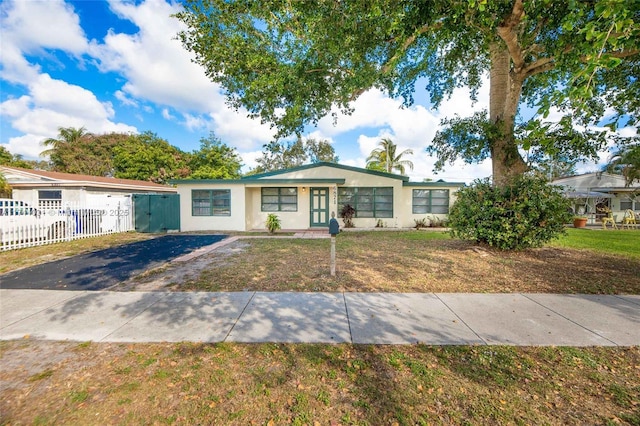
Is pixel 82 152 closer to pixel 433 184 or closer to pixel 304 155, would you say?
pixel 304 155

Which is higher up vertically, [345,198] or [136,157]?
[136,157]

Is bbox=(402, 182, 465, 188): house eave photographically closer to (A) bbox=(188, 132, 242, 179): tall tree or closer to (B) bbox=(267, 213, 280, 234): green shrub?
(B) bbox=(267, 213, 280, 234): green shrub

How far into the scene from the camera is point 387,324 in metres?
3.52

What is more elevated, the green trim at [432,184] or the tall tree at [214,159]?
the tall tree at [214,159]

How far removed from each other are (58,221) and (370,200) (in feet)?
46.0

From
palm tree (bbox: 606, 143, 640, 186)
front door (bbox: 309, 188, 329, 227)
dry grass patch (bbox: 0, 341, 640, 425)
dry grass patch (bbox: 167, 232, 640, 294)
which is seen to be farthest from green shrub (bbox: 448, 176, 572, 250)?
palm tree (bbox: 606, 143, 640, 186)

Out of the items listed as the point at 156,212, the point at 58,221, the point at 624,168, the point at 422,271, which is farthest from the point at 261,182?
the point at 624,168

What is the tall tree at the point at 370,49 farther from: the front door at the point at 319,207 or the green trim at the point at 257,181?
the front door at the point at 319,207

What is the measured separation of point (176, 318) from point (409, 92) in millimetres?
11678

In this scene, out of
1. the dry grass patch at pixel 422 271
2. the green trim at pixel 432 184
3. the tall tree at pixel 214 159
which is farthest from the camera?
the tall tree at pixel 214 159

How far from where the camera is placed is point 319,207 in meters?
15.3

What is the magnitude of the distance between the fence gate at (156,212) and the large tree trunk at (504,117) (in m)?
14.5

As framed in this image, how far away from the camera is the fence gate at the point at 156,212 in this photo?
13923 mm

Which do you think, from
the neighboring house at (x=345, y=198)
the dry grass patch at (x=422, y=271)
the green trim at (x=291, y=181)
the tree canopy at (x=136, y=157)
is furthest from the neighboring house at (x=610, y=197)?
the tree canopy at (x=136, y=157)
